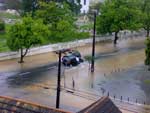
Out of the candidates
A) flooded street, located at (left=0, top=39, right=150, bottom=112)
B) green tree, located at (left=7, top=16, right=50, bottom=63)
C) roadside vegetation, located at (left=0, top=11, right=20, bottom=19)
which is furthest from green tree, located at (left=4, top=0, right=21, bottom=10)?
green tree, located at (left=7, top=16, right=50, bottom=63)

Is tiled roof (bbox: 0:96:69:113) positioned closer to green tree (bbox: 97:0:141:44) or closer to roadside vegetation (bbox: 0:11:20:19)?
green tree (bbox: 97:0:141:44)

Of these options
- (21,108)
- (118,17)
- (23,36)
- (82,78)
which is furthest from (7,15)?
(21,108)

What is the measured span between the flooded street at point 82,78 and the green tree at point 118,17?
21.7 feet

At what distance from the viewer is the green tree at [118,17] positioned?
179 feet

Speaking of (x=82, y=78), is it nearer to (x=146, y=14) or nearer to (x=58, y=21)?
(x=58, y=21)

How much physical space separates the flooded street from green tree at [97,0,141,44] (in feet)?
21.7

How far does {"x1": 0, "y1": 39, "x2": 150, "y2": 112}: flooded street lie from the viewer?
3288cm

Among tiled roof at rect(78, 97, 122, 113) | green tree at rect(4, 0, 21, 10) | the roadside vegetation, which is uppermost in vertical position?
green tree at rect(4, 0, 21, 10)

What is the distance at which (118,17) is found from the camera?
54.7 meters

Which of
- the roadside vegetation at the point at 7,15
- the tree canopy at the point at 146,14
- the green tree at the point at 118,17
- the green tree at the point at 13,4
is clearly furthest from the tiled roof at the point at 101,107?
the green tree at the point at 13,4

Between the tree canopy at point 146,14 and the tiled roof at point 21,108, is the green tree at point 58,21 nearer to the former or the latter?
the tree canopy at point 146,14

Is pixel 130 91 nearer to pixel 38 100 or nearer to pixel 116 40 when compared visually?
pixel 38 100

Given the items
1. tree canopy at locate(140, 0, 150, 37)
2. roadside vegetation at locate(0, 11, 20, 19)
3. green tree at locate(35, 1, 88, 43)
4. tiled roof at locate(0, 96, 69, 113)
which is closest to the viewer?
tiled roof at locate(0, 96, 69, 113)

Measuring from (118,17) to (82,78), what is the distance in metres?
18.8
